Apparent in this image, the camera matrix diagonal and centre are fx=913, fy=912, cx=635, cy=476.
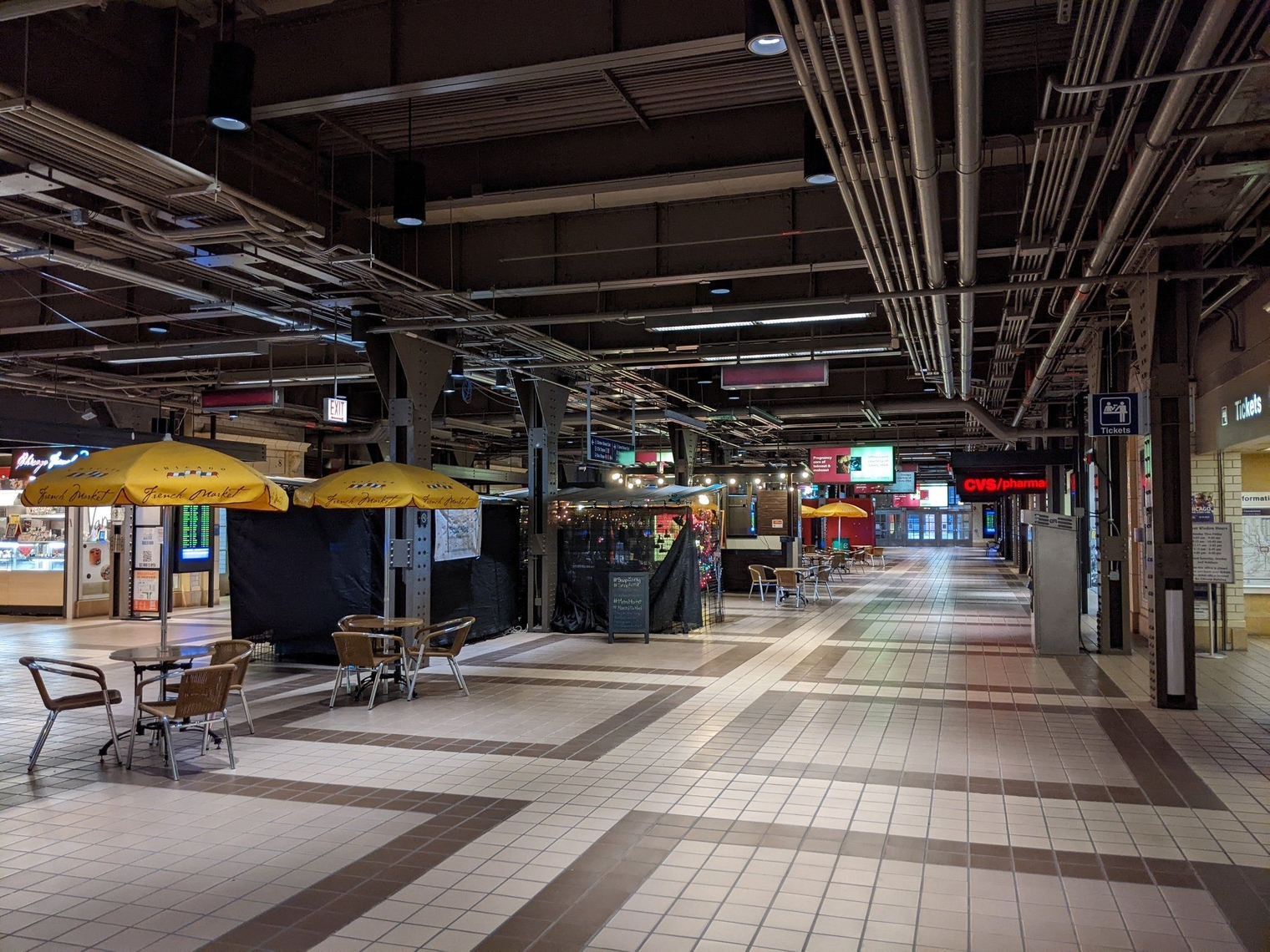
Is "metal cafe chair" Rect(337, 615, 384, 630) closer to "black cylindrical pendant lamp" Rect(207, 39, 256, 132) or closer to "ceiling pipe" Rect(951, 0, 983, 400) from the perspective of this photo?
"black cylindrical pendant lamp" Rect(207, 39, 256, 132)

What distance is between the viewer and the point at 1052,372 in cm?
1473

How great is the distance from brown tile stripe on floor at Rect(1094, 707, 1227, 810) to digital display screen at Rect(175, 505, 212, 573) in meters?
14.1

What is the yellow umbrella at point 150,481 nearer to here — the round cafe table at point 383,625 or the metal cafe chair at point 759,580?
the round cafe table at point 383,625

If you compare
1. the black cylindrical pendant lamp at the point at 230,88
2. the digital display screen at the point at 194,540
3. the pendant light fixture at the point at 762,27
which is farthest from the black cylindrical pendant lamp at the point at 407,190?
the digital display screen at the point at 194,540

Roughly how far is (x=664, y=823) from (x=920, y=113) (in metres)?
4.08

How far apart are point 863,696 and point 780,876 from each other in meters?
4.85

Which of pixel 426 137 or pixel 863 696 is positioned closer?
pixel 426 137

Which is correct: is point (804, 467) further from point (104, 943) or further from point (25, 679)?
point (104, 943)

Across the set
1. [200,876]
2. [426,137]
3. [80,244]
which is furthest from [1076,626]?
[80,244]

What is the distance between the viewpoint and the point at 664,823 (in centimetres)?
521

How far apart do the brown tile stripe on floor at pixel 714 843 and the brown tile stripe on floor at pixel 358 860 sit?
70 centimetres

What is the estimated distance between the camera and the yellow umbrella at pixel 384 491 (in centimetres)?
876

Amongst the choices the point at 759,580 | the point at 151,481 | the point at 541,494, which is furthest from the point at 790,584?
the point at 151,481

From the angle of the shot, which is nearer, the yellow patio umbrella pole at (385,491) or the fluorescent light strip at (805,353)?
the yellow patio umbrella pole at (385,491)
